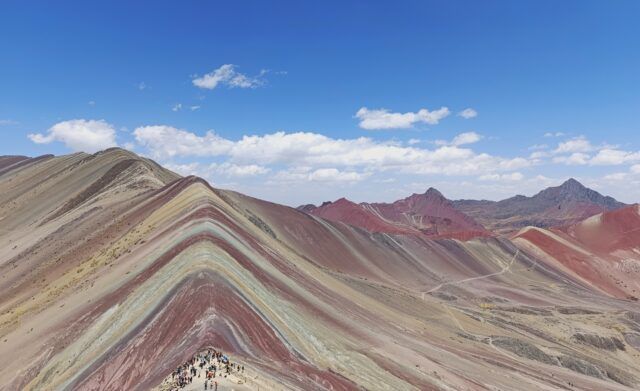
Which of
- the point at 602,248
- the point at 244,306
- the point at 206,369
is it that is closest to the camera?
the point at 206,369

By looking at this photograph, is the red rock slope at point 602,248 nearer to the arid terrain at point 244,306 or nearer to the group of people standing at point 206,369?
the arid terrain at point 244,306

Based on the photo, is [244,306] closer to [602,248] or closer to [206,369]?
[206,369]

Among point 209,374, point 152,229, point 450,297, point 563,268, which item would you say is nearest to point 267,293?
point 209,374

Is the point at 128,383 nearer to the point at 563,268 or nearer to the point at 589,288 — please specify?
the point at 589,288

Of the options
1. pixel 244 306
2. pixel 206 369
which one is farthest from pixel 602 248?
pixel 206 369

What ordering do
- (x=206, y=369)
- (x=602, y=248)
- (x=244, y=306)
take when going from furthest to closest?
(x=602, y=248)
(x=244, y=306)
(x=206, y=369)

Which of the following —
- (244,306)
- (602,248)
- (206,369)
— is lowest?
(206,369)

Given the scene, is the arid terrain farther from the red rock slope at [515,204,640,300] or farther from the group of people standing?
the red rock slope at [515,204,640,300]

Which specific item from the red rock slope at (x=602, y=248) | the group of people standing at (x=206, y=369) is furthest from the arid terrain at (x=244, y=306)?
the red rock slope at (x=602, y=248)

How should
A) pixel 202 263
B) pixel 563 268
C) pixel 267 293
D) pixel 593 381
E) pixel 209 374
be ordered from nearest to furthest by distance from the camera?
pixel 209 374 → pixel 202 263 → pixel 267 293 → pixel 593 381 → pixel 563 268
